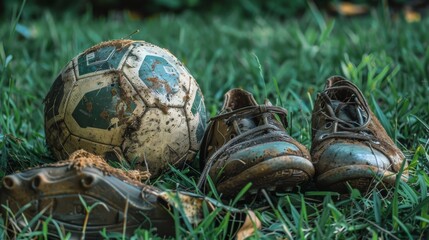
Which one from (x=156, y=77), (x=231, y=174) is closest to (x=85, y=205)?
(x=231, y=174)

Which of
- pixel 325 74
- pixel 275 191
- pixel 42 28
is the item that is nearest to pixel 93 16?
pixel 42 28

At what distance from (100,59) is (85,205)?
2.46 feet

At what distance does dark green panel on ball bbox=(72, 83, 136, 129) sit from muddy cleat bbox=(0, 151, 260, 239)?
1.39 feet

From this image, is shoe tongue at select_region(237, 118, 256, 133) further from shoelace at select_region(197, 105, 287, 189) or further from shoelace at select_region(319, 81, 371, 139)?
shoelace at select_region(319, 81, 371, 139)

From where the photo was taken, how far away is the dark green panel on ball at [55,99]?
268 centimetres

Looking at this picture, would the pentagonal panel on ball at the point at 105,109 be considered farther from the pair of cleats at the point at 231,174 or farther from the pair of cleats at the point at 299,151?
the pair of cleats at the point at 299,151

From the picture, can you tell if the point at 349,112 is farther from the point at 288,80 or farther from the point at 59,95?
the point at 288,80

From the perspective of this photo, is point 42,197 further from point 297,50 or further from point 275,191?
point 297,50

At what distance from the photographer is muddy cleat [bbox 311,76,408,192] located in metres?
2.43

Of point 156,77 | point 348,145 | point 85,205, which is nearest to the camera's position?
point 85,205

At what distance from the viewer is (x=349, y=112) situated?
2.85 m

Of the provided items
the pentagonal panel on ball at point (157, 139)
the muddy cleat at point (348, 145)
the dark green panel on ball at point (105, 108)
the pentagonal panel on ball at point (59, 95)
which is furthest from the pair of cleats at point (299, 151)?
the pentagonal panel on ball at point (59, 95)

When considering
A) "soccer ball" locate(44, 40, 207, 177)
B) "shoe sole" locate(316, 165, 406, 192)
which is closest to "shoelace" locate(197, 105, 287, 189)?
"soccer ball" locate(44, 40, 207, 177)

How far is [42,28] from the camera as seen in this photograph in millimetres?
5559
